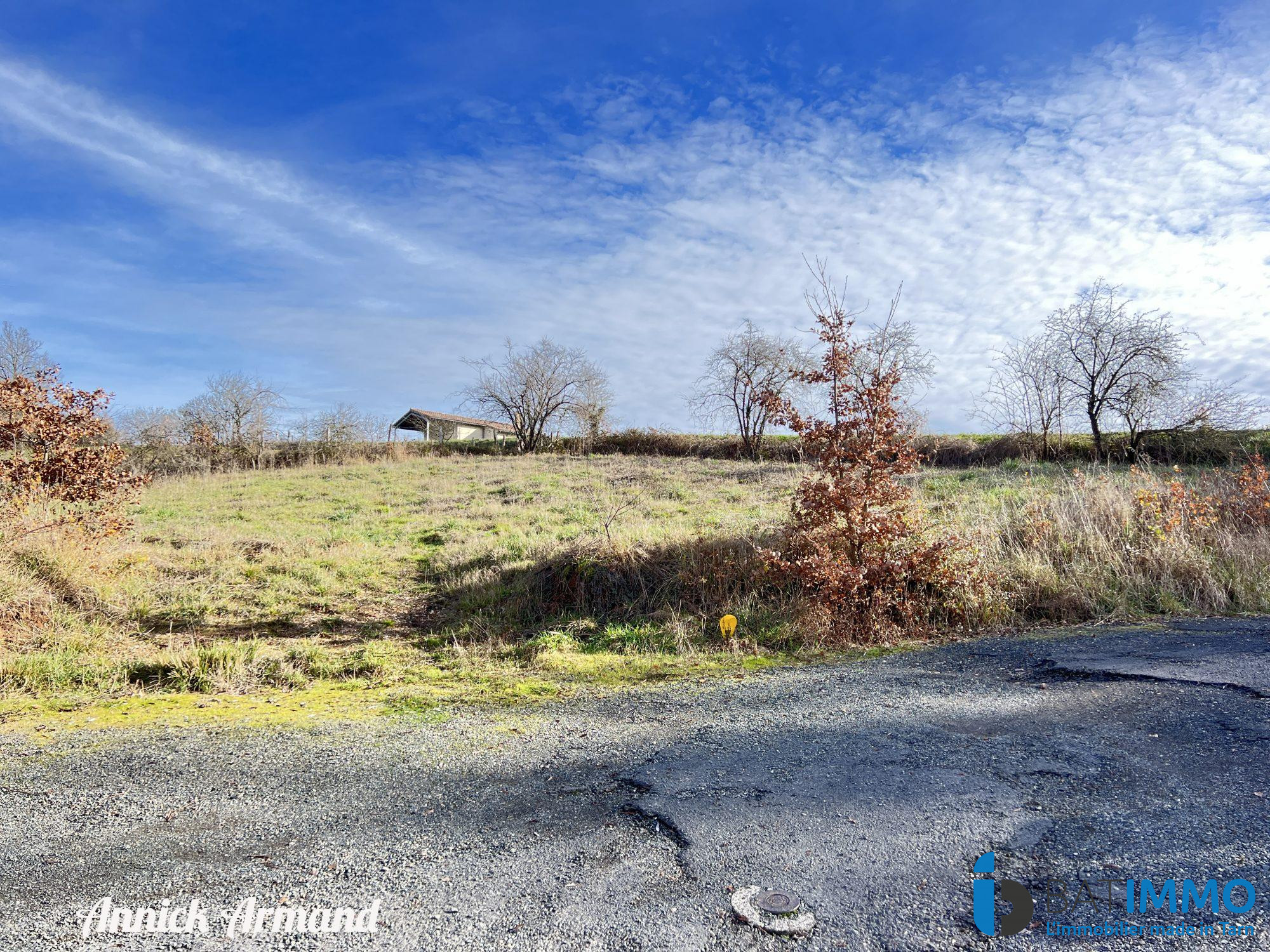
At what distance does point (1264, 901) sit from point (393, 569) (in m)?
11.0

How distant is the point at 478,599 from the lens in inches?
384

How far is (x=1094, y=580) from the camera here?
26.1ft

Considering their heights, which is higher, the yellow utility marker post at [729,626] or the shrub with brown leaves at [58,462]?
the shrub with brown leaves at [58,462]

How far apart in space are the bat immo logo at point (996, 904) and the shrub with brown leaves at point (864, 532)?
15.5ft

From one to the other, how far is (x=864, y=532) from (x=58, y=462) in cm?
1148

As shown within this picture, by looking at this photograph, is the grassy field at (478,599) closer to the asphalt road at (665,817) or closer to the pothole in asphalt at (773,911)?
the asphalt road at (665,817)

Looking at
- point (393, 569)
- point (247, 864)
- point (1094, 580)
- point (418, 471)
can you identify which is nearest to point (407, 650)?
point (393, 569)

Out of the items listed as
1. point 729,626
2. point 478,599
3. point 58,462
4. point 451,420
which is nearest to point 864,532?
point 729,626

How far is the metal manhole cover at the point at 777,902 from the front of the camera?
251 cm

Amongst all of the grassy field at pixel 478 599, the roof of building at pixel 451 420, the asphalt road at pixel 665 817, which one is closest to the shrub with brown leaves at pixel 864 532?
the grassy field at pixel 478 599

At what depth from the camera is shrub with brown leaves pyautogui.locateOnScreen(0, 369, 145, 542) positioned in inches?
380
